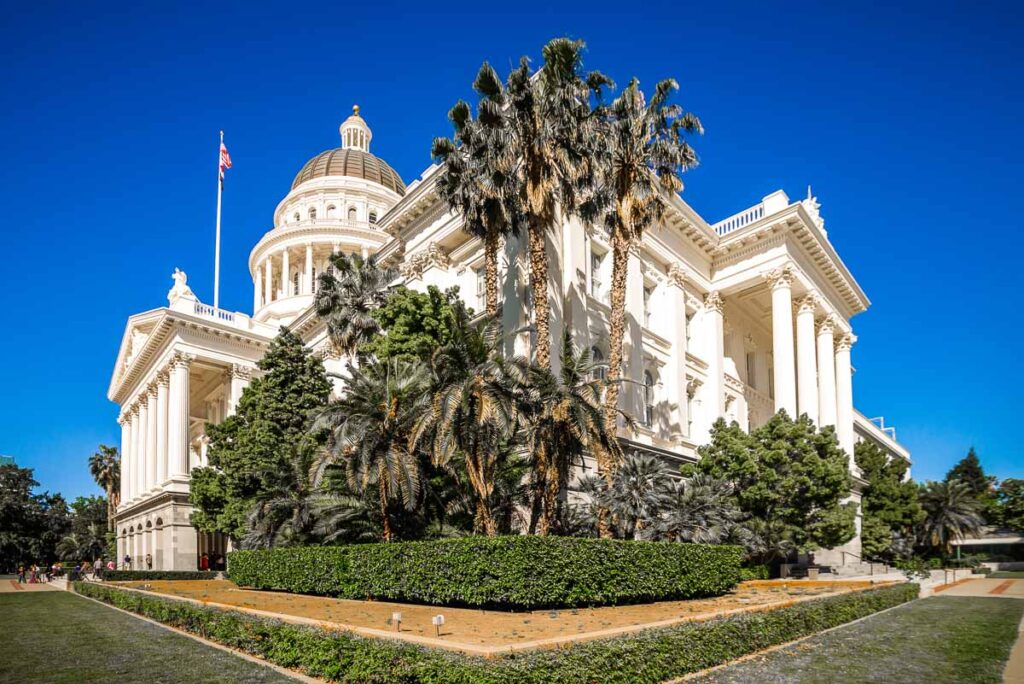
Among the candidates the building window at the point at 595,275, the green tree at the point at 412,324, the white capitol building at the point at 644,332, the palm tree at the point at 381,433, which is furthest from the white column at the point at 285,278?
the palm tree at the point at 381,433

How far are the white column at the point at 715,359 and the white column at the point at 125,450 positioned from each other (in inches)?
1853

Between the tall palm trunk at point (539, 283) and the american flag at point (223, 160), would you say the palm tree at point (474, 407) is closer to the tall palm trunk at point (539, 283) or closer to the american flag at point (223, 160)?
the tall palm trunk at point (539, 283)

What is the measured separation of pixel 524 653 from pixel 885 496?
149ft

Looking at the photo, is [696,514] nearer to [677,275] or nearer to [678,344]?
[678,344]

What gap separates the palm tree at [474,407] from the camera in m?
19.4

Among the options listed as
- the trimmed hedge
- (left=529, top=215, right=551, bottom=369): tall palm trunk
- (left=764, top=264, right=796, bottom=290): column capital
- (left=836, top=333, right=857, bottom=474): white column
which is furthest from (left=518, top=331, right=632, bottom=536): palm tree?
(left=836, top=333, right=857, bottom=474): white column

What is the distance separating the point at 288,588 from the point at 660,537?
12629 millimetres

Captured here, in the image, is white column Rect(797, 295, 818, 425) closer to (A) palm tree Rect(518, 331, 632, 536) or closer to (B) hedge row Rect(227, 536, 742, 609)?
(B) hedge row Rect(227, 536, 742, 609)

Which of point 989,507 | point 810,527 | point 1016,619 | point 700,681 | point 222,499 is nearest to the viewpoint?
point 700,681

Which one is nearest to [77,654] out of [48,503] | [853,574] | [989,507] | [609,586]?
[609,586]

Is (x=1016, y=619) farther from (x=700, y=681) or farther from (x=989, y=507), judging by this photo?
(x=989, y=507)

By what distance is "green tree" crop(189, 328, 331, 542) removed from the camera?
111 feet

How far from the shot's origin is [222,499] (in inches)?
1519

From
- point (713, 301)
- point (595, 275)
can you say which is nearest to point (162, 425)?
point (595, 275)
